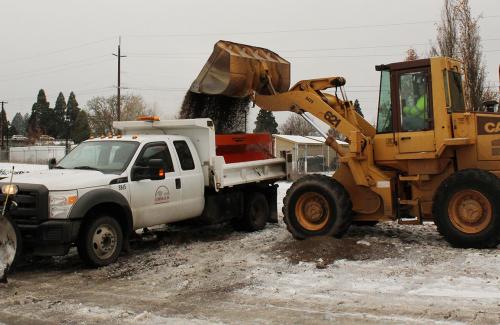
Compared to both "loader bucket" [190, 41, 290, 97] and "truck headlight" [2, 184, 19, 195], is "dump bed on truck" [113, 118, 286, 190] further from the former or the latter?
"truck headlight" [2, 184, 19, 195]

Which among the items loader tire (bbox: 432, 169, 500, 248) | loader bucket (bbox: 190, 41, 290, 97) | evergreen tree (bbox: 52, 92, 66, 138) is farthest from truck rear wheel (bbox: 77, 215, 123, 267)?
evergreen tree (bbox: 52, 92, 66, 138)

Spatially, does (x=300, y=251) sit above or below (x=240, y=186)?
below

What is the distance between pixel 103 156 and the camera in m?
9.29

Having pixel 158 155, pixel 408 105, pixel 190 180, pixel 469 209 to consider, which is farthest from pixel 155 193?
pixel 469 209

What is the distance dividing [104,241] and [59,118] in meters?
95.6

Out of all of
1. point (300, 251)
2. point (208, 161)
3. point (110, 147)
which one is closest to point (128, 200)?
point (110, 147)

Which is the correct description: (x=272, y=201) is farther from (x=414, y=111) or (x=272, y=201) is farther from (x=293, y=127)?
(x=293, y=127)

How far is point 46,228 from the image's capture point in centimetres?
764

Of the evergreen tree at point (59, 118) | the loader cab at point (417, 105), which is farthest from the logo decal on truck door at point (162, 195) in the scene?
the evergreen tree at point (59, 118)

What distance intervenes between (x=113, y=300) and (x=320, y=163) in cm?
3015

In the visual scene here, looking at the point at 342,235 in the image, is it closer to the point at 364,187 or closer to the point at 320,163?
the point at 364,187

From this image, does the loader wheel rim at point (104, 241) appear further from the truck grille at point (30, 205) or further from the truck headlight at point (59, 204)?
the truck grille at point (30, 205)

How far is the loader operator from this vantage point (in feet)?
30.8

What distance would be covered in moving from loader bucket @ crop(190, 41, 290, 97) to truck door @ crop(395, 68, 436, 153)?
264 cm
